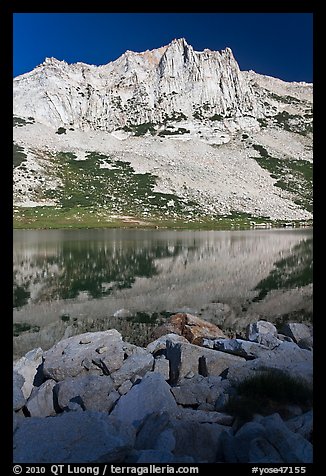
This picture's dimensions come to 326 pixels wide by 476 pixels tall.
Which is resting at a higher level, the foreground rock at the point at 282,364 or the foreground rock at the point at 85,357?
the foreground rock at the point at 282,364

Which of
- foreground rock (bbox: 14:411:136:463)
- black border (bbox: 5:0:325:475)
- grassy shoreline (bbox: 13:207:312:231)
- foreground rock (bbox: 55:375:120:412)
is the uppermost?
grassy shoreline (bbox: 13:207:312:231)

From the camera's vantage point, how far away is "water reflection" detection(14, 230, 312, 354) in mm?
18250

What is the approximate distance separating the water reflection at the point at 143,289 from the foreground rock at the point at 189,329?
3.87 ft

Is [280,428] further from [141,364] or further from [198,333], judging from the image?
[198,333]

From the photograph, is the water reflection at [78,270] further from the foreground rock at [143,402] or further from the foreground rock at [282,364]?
the foreground rock at [282,364]

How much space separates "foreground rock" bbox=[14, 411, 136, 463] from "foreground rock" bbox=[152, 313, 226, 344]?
729 cm

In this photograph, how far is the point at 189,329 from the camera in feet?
48.0

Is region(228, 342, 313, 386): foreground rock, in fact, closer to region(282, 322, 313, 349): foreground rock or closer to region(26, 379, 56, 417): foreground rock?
region(282, 322, 313, 349): foreground rock

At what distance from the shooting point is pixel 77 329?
674 inches

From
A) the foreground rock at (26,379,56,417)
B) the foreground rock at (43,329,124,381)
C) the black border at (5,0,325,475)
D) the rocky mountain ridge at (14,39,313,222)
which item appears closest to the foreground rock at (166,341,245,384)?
the foreground rock at (43,329,124,381)

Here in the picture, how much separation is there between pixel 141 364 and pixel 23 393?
10.4ft

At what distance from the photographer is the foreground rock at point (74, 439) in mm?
5938
